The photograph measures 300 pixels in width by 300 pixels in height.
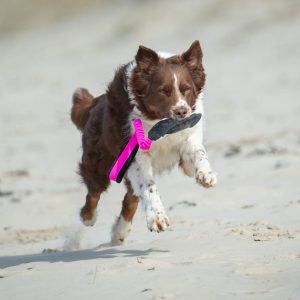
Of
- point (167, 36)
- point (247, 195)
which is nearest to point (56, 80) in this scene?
point (167, 36)

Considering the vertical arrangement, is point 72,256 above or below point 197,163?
below

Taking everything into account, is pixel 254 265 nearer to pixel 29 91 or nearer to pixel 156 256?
pixel 156 256

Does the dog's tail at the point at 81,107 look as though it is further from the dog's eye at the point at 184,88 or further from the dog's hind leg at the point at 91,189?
the dog's eye at the point at 184,88

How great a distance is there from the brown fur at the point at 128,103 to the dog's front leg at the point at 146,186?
0.23m

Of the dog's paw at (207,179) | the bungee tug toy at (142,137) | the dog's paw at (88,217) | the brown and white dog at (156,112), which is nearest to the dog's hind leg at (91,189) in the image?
the dog's paw at (88,217)

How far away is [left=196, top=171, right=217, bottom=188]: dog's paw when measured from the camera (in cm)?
634

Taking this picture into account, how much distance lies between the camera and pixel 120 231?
7.31 metres

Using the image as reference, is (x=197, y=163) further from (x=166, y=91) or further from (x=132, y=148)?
(x=166, y=91)

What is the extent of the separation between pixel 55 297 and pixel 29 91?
20.6 meters

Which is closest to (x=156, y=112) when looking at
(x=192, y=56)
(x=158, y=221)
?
(x=192, y=56)

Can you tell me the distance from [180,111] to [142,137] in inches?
19.5

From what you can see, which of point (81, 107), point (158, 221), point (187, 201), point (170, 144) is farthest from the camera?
point (187, 201)

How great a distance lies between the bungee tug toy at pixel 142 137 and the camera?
6324 mm

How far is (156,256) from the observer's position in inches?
232
